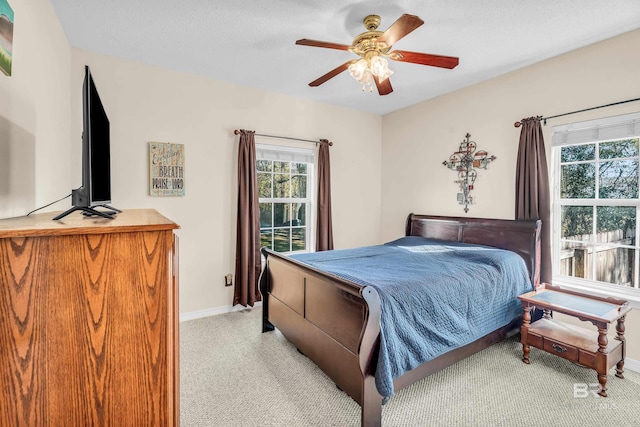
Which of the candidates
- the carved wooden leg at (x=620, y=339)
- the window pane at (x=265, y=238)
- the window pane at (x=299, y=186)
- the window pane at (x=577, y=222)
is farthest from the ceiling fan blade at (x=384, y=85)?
the carved wooden leg at (x=620, y=339)

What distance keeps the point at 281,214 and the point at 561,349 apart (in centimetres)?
305

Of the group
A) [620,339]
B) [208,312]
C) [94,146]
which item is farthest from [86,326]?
[620,339]

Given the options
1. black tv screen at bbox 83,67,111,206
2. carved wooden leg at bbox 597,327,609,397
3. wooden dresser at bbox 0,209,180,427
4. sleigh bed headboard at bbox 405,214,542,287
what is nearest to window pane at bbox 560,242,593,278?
sleigh bed headboard at bbox 405,214,542,287

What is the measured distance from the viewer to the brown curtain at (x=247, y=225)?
11.5 ft

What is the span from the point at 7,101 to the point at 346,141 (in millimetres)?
3577

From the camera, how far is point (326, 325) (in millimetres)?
2102

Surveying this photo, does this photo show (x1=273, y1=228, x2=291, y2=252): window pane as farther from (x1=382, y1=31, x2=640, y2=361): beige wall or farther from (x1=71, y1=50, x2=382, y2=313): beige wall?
(x1=382, y1=31, x2=640, y2=361): beige wall

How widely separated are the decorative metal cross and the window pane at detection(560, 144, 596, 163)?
680 mm

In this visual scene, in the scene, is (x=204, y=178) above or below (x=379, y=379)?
above

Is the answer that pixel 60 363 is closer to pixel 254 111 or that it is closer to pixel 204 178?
pixel 204 178

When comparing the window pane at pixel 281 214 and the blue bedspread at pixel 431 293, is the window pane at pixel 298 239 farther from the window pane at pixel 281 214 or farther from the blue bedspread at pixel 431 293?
the blue bedspread at pixel 431 293

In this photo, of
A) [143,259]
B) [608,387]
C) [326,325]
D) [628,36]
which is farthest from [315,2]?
[608,387]

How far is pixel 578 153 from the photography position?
114 inches

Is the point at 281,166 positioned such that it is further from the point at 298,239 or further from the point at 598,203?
the point at 598,203
